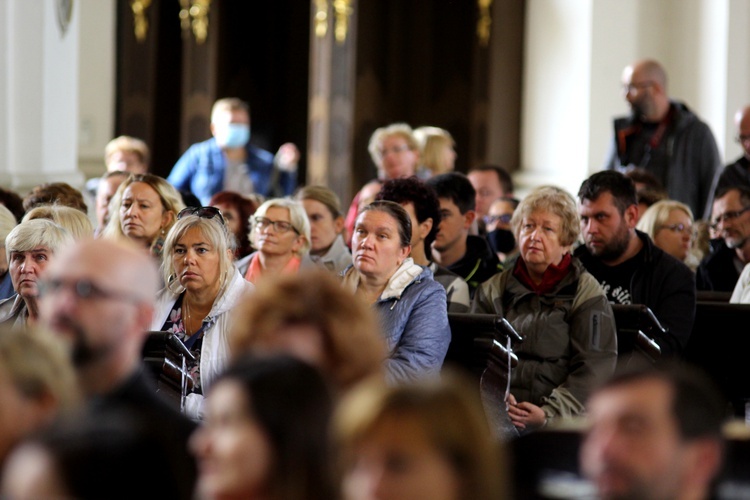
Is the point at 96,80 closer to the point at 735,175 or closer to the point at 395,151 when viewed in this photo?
the point at 395,151

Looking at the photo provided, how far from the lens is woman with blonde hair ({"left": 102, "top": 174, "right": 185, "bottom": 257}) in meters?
6.11

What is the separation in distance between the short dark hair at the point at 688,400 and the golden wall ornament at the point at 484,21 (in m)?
9.28

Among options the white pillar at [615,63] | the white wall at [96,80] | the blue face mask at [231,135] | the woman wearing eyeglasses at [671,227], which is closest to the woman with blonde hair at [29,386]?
the woman wearing eyeglasses at [671,227]

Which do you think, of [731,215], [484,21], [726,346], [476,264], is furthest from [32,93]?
[726,346]

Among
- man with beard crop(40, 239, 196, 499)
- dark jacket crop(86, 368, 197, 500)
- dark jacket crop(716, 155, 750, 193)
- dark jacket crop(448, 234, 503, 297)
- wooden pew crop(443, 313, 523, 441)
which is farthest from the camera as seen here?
dark jacket crop(716, 155, 750, 193)

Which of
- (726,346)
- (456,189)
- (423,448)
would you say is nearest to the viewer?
(423,448)

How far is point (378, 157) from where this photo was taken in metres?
8.63

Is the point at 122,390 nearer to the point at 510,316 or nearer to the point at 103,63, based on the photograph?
the point at 510,316

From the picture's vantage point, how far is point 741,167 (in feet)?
25.4

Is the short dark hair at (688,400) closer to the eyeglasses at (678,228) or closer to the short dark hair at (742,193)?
the eyeglasses at (678,228)

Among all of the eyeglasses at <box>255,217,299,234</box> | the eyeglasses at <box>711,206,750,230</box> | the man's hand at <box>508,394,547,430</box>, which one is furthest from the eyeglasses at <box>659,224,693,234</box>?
the man's hand at <box>508,394,547,430</box>

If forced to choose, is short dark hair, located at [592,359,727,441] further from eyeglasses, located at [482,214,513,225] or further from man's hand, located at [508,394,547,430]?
eyeglasses, located at [482,214,513,225]

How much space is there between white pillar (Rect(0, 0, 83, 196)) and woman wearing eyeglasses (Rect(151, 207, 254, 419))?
12.4 feet

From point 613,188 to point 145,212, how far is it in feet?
6.87
